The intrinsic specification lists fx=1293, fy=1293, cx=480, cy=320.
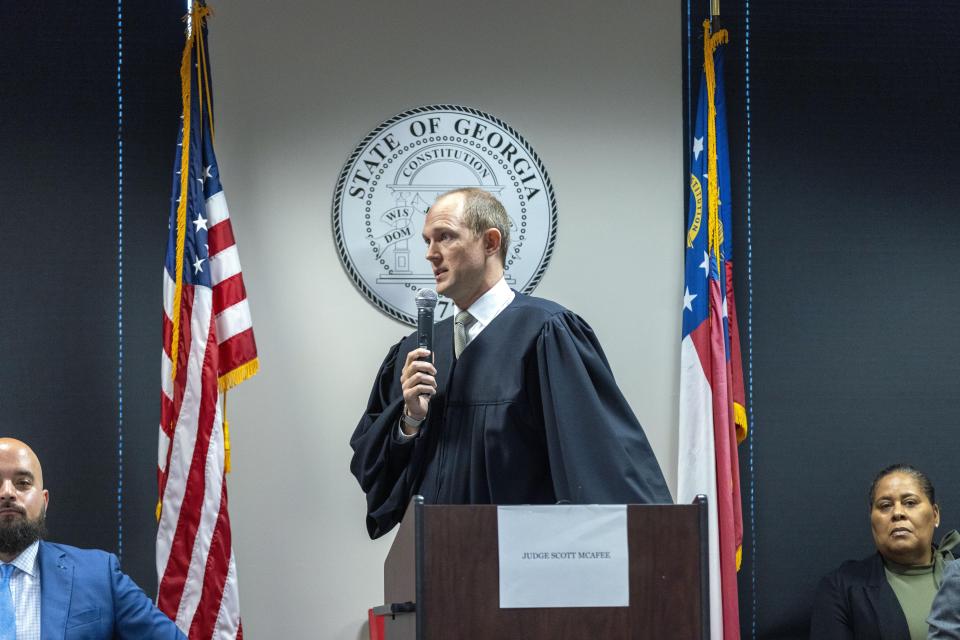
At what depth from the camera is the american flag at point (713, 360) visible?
4.64 metres

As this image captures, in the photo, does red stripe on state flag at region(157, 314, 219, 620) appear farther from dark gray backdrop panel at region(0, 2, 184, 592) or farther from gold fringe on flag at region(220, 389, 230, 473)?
dark gray backdrop panel at region(0, 2, 184, 592)

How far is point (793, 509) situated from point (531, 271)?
1351mm

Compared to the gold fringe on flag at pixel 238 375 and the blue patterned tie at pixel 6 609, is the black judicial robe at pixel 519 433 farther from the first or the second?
the gold fringe on flag at pixel 238 375

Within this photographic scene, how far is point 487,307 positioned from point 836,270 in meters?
2.31

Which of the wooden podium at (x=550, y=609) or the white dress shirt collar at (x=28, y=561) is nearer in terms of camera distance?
the wooden podium at (x=550, y=609)

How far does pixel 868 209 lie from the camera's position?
Result: 5.10 m

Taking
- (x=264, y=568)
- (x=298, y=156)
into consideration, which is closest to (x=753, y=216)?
(x=298, y=156)

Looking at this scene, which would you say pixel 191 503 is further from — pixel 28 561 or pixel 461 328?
pixel 461 328

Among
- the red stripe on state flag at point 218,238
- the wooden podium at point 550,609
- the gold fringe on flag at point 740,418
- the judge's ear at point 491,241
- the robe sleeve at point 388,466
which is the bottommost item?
the wooden podium at point 550,609

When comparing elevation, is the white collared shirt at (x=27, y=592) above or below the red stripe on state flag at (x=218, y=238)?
below

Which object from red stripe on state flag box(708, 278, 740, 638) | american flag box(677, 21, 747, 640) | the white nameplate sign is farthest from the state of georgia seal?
the white nameplate sign

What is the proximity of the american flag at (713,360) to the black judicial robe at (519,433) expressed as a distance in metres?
1.66

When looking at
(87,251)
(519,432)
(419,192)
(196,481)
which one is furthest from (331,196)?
(519,432)

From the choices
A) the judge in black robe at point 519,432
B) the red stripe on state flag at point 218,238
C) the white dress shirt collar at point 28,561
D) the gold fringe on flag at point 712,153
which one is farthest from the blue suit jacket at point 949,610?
the red stripe on state flag at point 218,238
